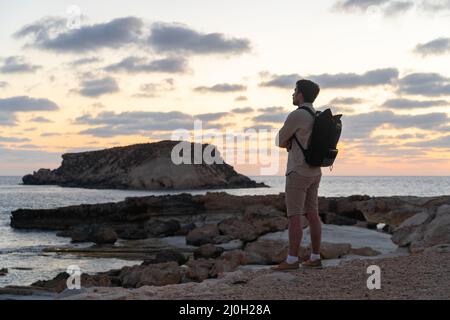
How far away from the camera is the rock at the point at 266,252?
506 inches

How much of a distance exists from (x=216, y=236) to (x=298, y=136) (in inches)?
537

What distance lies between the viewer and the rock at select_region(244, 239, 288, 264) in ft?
42.2

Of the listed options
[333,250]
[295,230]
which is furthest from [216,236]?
[295,230]

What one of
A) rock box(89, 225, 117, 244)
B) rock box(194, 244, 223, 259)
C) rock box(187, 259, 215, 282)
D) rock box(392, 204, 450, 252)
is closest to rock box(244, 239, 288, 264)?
rock box(187, 259, 215, 282)

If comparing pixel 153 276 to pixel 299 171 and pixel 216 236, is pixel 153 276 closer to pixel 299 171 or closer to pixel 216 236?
pixel 299 171

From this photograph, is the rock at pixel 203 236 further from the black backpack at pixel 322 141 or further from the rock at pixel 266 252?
the black backpack at pixel 322 141

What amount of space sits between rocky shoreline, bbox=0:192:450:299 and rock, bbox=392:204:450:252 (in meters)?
0.02

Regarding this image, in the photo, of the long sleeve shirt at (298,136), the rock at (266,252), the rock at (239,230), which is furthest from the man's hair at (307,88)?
the rock at (239,230)

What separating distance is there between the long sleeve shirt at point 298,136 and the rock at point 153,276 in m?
4.94

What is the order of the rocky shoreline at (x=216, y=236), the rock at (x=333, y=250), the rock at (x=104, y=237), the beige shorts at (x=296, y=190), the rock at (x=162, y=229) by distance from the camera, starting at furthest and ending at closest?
the rock at (x=162, y=229)
the rock at (x=104, y=237)
the rock at (x=333, y=250)
the rocky shoreline at (x=216, y=236)
the beige shorts at (x=296, y=190)

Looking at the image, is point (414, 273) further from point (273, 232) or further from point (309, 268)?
point (273, 232)

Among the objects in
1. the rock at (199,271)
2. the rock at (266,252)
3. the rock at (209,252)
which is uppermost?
the rock at (266,252)

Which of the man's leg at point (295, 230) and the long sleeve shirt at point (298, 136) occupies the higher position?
the long sleeve shirt at point (298, 136)
